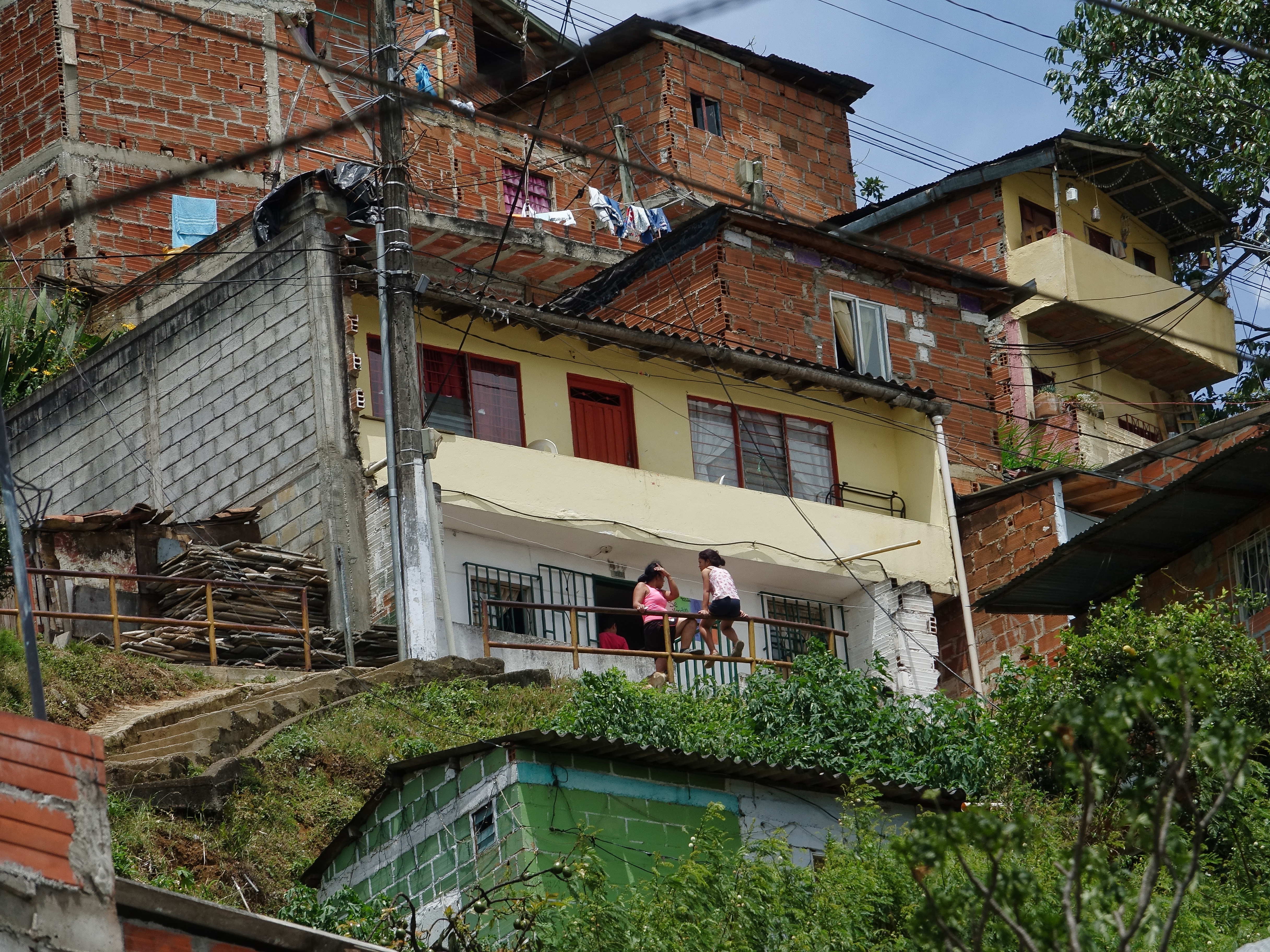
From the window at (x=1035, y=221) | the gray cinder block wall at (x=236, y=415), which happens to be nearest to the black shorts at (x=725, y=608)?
the gray cinder block wall at (x=236, y=415)

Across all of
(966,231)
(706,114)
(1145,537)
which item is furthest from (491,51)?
(1145,537)

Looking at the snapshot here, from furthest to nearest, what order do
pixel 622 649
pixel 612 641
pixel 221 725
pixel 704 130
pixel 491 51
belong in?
pixel 491 51
pixel 704 130
pixel 612 641
pixel 622 649
pixel 221 725

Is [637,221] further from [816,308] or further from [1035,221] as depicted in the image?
[1035,221]

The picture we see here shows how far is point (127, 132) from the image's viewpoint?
34.0m

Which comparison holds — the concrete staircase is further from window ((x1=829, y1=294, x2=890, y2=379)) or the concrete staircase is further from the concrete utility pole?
window ((x1=829, y1=294, x2=890, y2=379))

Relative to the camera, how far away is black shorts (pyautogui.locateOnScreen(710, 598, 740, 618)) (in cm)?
2023

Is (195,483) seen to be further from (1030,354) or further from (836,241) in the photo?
(1030,354)

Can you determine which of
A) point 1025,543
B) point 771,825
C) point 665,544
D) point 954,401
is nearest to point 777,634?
point 665,544

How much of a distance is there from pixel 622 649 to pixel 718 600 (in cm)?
155

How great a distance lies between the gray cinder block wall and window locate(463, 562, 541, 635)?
1.28 metres

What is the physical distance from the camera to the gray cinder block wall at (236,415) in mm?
22125

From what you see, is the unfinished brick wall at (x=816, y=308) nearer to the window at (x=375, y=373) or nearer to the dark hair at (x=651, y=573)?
the window at (x=375, y=373)

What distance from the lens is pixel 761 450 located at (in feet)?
85.3

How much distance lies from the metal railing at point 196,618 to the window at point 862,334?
11111mm
